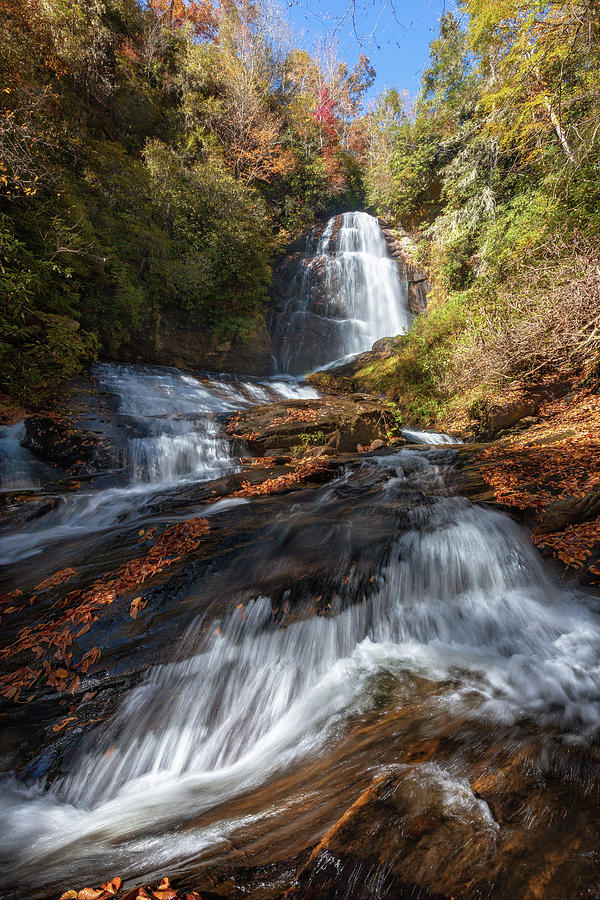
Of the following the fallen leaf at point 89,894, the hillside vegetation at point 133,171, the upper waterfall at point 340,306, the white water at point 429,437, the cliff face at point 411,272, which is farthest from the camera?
the upper waterfall at point 340,306

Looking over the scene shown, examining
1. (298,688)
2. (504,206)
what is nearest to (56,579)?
(298,688)

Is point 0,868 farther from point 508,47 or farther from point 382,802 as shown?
point 508,47

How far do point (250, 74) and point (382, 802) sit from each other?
913 inches

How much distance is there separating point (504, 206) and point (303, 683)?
1373 centimetres

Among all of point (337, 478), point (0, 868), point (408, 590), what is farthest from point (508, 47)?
point (0, 868)

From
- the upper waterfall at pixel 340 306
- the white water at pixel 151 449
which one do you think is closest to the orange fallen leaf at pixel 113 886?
the white water at pixel 151 449

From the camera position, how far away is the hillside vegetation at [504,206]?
6504mm

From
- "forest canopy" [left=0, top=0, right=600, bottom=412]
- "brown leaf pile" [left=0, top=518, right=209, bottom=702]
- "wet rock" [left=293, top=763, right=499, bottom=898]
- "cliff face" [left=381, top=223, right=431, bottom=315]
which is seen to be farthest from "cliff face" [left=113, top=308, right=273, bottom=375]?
"wet rock" [left=293, top=763, right=499, bottom=898]

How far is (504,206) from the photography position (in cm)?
1033

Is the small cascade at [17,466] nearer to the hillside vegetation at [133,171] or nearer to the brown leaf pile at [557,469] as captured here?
the hillside vegetation at [133,171]

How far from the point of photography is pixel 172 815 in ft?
5.85

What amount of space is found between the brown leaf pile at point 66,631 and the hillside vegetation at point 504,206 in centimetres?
705

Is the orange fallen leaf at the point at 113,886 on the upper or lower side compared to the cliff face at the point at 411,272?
lower

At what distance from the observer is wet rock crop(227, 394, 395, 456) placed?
736 cm
